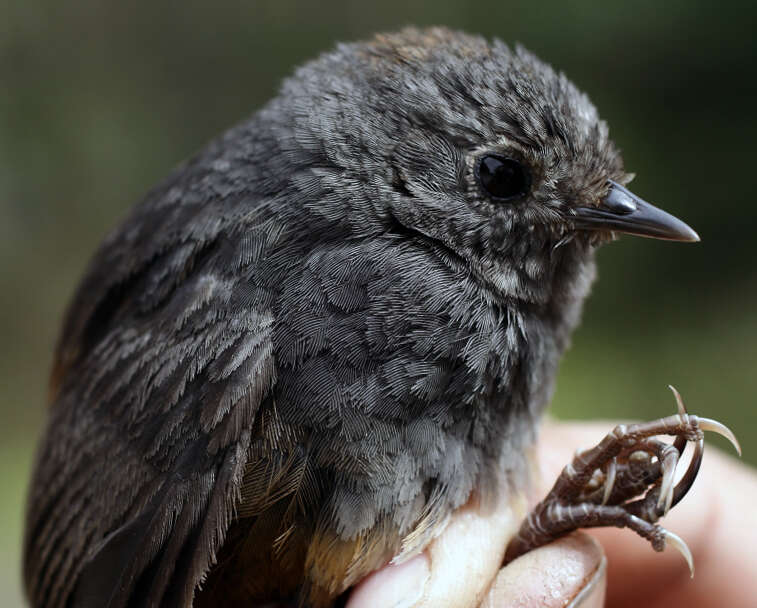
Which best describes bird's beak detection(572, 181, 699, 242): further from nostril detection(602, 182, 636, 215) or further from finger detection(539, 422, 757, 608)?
finger detection(539, 422, 757, 608)

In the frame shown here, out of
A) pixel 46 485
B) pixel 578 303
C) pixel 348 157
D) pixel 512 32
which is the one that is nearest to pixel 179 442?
pixel 46 485

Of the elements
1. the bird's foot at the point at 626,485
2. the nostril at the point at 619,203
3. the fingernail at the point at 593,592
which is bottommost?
the fingernail at the point at 593,592

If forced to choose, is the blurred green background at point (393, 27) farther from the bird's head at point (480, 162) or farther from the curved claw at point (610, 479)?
the bird's head at point (480, 162)

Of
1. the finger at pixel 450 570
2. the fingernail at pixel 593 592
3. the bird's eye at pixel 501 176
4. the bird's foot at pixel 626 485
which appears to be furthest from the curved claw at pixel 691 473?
the bird's eye at pixel 501 176

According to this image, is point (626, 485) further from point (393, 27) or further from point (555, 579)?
point (393, 27)

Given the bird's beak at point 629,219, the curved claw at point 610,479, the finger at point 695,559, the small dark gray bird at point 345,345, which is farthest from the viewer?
the finger at point 695,559

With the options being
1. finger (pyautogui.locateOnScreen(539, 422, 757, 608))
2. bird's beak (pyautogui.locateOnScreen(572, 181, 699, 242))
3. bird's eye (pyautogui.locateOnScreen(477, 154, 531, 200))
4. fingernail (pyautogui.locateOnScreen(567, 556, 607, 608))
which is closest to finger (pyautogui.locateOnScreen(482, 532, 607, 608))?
fingernail (pyautogui.locateOnScreen(567, 556, 607, 608))

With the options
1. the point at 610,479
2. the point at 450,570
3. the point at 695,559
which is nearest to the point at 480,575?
the point at 450,570
